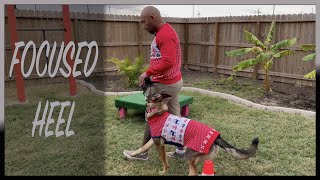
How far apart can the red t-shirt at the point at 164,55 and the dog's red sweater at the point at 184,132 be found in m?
0.41

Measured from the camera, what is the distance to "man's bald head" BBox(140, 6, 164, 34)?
301cm

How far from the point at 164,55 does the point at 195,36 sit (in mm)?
7895

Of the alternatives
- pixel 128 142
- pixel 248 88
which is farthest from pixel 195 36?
pixel 128 142

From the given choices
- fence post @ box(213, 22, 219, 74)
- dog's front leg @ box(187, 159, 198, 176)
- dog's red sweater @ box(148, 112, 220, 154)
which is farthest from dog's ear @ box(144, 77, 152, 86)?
fence post @ box(213, 22, 219, 74)

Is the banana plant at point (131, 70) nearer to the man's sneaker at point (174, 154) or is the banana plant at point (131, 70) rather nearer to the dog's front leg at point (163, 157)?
the man's sneaker at point (174, 154)

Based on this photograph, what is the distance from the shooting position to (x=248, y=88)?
7.48 metres

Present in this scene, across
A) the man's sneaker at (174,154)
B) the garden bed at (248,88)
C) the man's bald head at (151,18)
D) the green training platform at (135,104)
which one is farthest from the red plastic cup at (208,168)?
the garden bed at (248,88)

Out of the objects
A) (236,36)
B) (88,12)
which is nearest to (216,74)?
(236,36)

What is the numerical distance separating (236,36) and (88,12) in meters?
4.40

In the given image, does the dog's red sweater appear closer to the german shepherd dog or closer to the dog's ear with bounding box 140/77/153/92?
the german shepherd dog

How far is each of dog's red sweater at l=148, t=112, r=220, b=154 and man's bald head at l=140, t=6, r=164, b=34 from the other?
34.9 inches

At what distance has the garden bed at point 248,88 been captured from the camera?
6242mm

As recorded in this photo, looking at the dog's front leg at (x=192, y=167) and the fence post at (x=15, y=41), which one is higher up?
the fence post at (x=15, y=41)

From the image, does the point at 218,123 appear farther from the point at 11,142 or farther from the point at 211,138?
the point at 11,142
